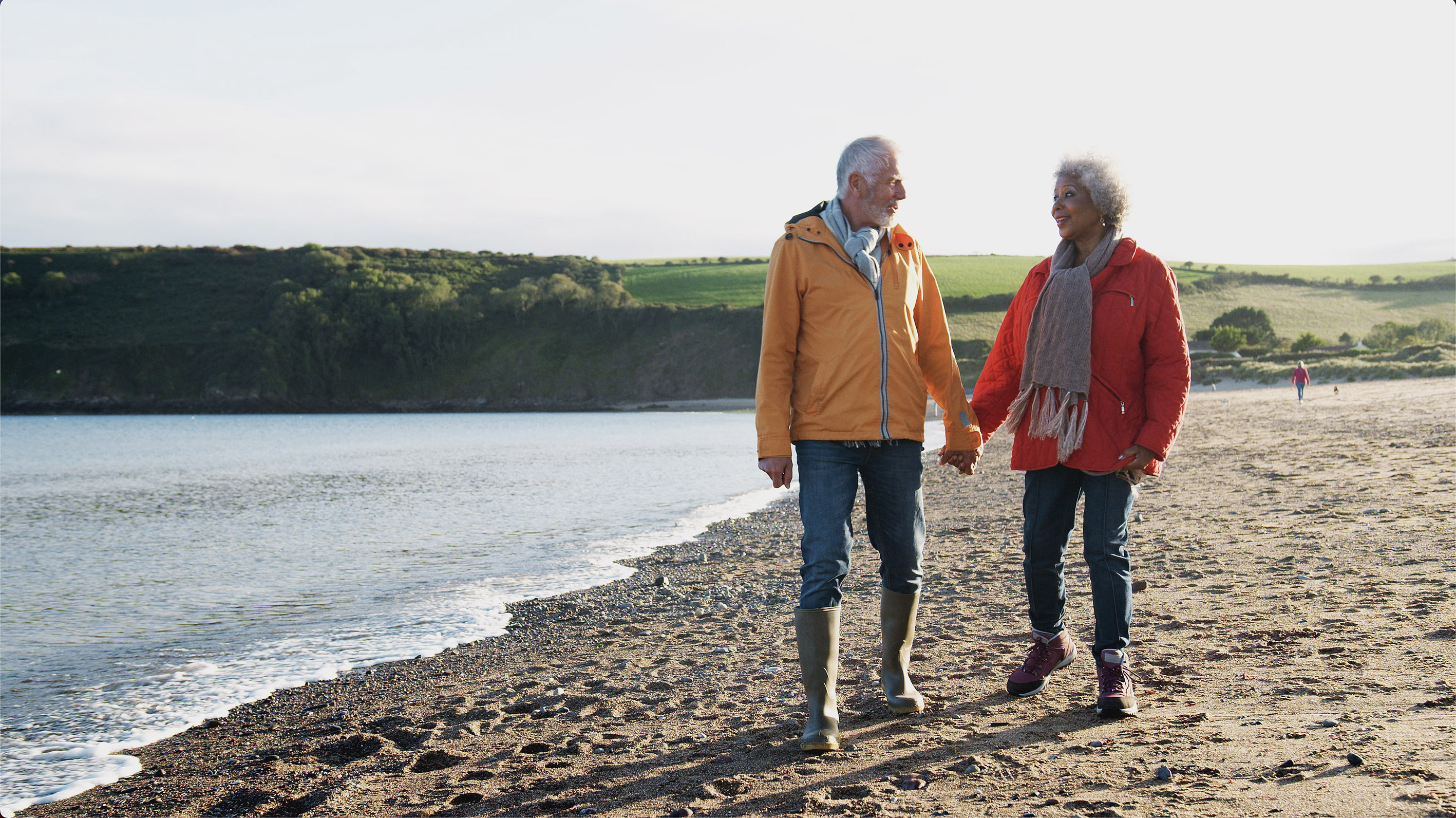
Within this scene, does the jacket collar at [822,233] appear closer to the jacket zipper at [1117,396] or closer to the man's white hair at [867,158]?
the man's white hair at [867,158]

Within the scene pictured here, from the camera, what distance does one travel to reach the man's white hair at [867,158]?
3.01 meters

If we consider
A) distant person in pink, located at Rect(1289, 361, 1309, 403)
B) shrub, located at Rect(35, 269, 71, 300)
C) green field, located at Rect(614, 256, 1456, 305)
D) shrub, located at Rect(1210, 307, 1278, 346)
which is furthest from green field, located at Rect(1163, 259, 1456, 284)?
shrub, located at Rect(35, 269, 71, 300)

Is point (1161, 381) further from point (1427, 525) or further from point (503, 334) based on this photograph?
point (503, 334)

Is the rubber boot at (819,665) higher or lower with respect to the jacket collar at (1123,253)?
lower

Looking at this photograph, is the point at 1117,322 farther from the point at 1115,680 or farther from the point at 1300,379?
the point at 1300,379

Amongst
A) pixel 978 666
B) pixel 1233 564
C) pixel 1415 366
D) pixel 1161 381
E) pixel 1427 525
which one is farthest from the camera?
pixel 1415 366

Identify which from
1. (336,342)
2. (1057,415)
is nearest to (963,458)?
(1057,415)

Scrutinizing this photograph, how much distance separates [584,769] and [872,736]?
A: 3.08ft

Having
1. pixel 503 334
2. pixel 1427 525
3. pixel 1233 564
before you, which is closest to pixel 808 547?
pixel 1233 564

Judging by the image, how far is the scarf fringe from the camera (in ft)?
10.1

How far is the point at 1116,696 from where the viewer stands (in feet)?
9.83

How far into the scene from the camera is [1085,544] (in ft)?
9.91

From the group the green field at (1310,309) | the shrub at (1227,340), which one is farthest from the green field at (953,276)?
the shrub at (1227,340)

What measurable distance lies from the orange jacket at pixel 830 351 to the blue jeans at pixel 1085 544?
1.86ft
